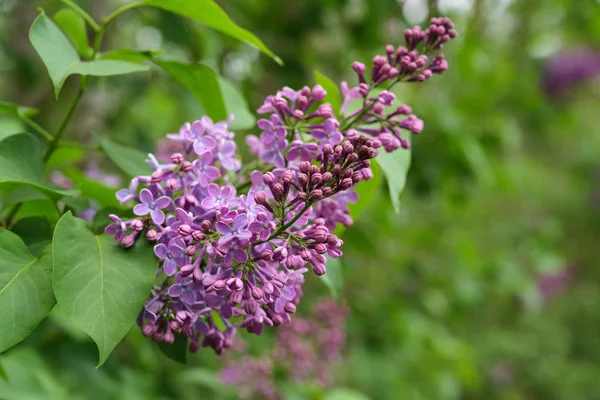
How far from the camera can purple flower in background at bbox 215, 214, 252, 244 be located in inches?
32.5

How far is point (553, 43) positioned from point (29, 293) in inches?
202

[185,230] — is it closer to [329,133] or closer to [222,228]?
[222,228]

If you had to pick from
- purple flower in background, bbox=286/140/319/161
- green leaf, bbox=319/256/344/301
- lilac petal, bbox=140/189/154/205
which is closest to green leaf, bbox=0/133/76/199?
lilac petal, bbox=140/189/154/205

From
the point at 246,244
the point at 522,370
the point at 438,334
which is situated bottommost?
the point at 522,370

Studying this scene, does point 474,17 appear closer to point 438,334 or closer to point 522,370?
point 438,334

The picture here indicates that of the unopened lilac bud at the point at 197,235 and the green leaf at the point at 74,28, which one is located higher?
the green leaf at the point at 74,28

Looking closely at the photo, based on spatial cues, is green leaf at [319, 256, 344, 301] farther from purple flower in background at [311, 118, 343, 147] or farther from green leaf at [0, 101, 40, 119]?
green leaf at [0, 101, 40, 119]

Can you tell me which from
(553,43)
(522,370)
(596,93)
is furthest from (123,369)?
(522,370)

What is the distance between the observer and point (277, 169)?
97cm

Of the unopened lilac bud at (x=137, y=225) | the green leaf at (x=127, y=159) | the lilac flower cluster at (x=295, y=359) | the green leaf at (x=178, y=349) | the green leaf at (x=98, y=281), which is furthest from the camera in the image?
the lilac flower cluster at (x=295, y=359)

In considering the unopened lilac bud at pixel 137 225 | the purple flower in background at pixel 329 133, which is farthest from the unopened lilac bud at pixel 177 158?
the purple flower in background at pixel 329 133

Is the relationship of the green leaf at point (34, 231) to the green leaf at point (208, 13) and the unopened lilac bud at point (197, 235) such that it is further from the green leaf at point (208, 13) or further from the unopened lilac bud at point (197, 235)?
the green leaf at point (208, 13)

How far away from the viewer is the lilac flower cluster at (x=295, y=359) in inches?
81.0

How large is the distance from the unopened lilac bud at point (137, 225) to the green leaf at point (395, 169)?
41 centimetres
